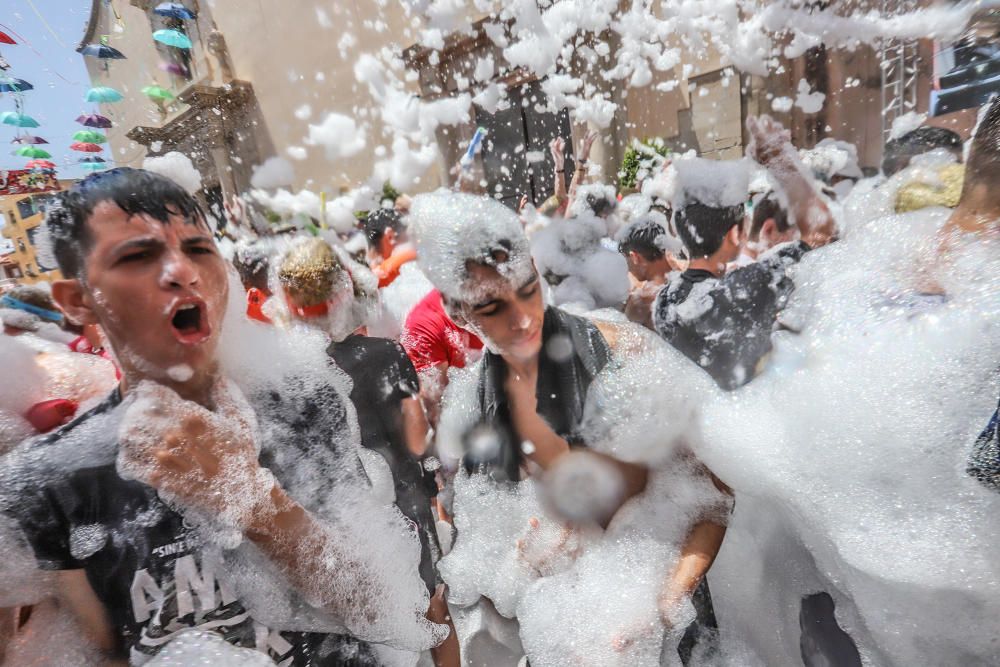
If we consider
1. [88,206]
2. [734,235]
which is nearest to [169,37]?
[88,206]

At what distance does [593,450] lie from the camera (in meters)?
1.52

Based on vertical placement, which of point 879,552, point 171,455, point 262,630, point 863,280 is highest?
point 171,455

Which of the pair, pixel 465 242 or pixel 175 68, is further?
pixel 175 68

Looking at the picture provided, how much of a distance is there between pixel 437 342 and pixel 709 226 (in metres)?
1.34

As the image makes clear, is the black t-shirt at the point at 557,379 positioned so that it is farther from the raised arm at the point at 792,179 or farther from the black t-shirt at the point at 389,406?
the raised arm at the point at 792,179

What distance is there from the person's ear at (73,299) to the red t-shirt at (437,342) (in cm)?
139

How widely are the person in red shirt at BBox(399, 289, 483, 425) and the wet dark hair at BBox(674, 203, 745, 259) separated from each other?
3.55 feet

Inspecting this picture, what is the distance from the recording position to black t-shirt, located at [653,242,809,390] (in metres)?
2.00

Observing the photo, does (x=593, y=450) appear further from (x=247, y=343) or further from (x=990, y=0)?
(x=990, y=0)

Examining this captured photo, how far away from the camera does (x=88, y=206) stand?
1.06 m

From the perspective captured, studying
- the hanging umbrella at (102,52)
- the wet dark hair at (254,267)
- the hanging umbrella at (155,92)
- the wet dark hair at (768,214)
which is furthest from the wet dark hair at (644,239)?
the hanging umbrella at (155,92)

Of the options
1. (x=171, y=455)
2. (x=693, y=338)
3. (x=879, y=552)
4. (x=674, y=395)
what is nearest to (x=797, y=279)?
(x=693, y=338)

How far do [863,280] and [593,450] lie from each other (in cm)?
91

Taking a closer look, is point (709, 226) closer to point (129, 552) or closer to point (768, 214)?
point (768, 214)
